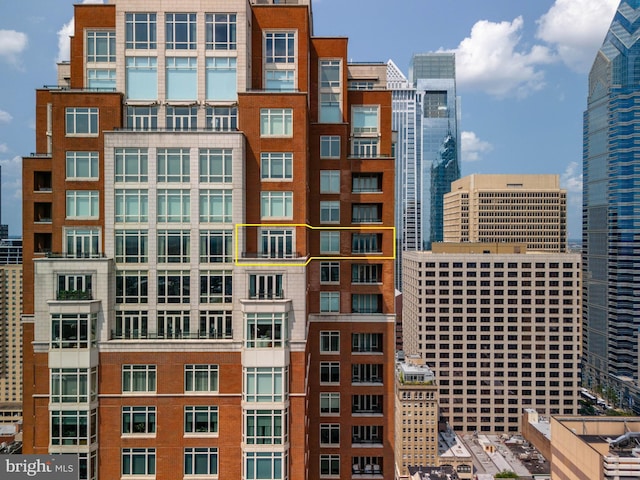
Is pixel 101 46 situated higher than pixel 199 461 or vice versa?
pixel 101 46

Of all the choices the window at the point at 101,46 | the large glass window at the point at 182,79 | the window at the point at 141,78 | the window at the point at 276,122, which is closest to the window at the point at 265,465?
the window at the point at 276,122

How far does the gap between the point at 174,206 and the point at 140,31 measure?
10553mm

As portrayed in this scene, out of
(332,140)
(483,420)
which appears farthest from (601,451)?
(483,420)

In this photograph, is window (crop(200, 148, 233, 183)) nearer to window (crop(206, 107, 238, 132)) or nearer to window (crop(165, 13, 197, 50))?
window (crop(206, 107, 238, 132))

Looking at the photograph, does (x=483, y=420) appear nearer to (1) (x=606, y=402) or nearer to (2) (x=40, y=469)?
(1) (x=606, y=402)

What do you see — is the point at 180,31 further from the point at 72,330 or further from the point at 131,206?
the point at 72,330

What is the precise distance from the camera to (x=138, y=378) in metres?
27.1

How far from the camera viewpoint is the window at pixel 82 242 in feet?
90.9

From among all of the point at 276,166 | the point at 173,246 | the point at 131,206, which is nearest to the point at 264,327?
the point at 173,246

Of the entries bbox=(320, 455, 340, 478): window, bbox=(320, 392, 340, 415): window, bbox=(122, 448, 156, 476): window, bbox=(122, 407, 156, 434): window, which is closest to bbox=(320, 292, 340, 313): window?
bbox=(320, 392, 340, 415): window

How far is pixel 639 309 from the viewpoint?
182125 millimetres

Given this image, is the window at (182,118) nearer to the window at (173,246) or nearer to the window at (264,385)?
the window at (173,246)

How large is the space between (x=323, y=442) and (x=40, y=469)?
1759 cm

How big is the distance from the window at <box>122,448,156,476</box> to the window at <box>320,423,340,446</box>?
1219 cm
